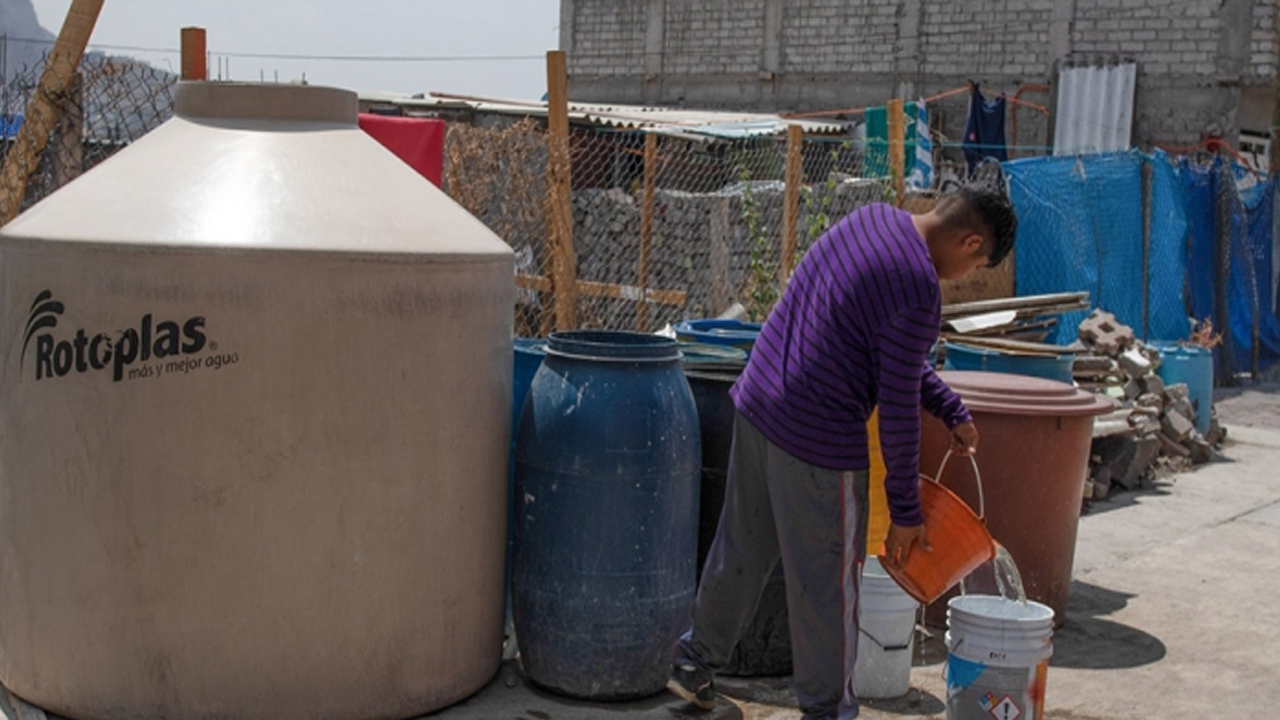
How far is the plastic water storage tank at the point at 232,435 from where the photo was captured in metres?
3.94

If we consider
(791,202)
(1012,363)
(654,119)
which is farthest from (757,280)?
(654,119)

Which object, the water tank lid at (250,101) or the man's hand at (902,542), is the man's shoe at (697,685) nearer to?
the man's hand at (902,542)

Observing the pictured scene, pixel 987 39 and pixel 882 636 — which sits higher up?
pixel 987 39

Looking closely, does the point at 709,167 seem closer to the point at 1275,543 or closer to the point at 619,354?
the point at 1275,543

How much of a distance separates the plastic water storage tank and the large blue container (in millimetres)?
348

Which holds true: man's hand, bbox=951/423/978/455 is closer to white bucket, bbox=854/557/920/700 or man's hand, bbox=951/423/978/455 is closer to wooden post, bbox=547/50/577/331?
white bucket, bbox=854/557/920/700

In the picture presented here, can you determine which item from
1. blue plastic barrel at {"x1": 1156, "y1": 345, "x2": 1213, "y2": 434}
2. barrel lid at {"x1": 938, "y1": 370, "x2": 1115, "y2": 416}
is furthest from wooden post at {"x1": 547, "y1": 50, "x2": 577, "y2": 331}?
blue plastic barrel at {"x1": 1156, "y1": 345, "x2": 1213, "y2": 434}

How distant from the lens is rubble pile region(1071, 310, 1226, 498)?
898 cm

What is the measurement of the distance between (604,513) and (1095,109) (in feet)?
57.8

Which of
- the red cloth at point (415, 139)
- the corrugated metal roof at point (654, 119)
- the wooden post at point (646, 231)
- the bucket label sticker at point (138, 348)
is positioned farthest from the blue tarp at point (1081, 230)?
the bucket label sticker at point (138, 348)

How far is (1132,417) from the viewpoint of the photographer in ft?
30.2

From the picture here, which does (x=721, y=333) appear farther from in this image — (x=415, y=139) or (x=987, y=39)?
(x=987, y=39)

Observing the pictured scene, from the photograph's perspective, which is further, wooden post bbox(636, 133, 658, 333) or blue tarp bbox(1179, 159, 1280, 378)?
blue tarp bbox(1179, 159, 1280, 378)

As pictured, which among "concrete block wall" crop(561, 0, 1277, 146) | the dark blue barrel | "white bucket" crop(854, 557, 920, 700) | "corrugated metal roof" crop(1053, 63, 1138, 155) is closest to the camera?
"white bucket" crop(854, 557, 920, 700)
